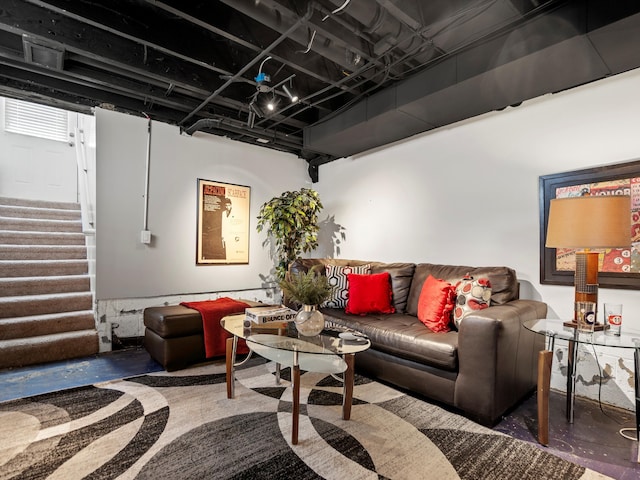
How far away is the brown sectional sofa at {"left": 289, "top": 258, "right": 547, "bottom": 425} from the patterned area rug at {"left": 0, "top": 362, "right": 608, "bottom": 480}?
0.16 m

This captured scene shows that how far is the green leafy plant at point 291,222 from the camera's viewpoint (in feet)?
14.1

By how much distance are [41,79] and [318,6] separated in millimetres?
2828

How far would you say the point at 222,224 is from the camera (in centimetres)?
429

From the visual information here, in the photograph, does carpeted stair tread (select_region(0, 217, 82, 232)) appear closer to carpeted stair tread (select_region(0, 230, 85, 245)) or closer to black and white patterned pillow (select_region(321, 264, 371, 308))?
carpeted stair tread (select_region(0, 230, 85, 245))

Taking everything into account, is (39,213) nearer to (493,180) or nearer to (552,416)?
(493,180)

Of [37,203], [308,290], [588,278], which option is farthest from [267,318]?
[37,203]

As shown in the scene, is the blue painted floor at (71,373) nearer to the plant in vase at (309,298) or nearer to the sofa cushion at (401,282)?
the plant in vase at (309,298)

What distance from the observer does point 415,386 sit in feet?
7.91

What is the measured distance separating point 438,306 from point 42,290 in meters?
4.15

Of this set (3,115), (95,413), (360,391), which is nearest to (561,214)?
(360,391)

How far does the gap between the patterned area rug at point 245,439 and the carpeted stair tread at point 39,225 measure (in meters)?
3.17

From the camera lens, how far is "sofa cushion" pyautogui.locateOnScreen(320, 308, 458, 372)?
7.26ft

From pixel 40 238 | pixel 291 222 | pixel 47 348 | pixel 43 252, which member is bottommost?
pixel 47 348

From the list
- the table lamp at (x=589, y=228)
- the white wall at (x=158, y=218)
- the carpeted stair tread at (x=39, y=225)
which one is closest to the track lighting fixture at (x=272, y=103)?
the white wall at (x=158, y=218)
